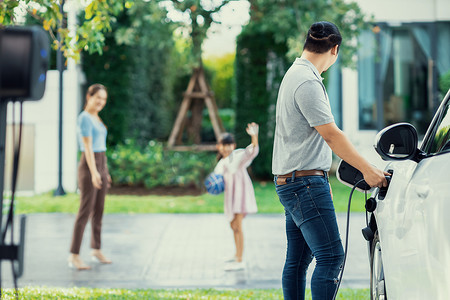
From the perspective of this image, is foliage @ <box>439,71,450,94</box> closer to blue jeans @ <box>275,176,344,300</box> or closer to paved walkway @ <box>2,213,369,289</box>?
paved walkway @ <box>2,213,369,289</box>

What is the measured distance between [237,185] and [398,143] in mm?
3562

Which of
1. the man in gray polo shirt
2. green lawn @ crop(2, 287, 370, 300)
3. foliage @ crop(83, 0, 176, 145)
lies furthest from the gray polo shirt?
foliage @ crop(83, 0, 176, 145)

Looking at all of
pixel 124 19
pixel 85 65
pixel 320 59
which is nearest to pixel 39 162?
pixel 85 65

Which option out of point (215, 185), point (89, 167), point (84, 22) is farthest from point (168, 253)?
point (84, 22)

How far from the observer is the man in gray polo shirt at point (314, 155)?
3.47 metres

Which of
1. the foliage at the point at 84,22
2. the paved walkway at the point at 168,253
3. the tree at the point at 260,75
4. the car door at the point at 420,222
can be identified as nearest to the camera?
the car door at the point at 420,222

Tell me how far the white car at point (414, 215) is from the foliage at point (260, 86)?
34.1 ft

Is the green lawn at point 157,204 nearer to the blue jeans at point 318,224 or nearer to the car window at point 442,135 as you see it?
the blue jeans at point 318,224

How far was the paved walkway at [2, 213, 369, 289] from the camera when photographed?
20.2ft

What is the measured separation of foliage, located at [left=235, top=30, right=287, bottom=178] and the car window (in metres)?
10.9

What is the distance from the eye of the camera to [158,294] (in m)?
5.43

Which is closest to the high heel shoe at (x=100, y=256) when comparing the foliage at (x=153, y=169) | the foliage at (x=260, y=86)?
the foliage at (x=153, y=169)

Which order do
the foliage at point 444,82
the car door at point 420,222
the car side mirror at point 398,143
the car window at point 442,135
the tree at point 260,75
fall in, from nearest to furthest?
1. the car door at point 420,222
2. the car window at point 442,135
3. the car side mirror at point 398,143
4. the tree at point 260,75
5. the foliage at point 444,82

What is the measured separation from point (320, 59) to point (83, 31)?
8.96 ft
